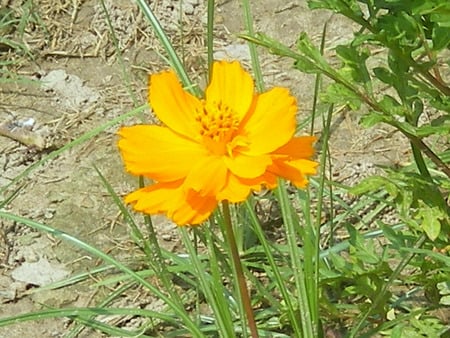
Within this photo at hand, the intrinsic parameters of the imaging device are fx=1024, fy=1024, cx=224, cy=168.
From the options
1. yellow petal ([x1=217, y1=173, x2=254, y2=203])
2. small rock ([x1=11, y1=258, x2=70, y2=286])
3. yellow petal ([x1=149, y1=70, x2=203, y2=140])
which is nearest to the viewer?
yellow petal ([x1=217, y1=173, x2=254, y2=203])

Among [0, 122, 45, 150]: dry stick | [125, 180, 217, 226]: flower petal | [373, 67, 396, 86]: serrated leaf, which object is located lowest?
[0, 122, 45, 150]: dry stick

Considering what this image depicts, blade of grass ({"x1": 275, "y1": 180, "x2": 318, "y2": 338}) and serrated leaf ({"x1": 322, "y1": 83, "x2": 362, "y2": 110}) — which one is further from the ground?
serrated leaf ({"x1": 322, "y1": 83, "x2": 362, "y2": 110})

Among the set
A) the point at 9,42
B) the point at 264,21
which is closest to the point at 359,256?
the point at 264,21

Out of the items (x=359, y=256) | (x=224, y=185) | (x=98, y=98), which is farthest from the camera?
(x=98, y=98)

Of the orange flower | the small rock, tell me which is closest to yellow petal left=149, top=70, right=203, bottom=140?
the orange flower

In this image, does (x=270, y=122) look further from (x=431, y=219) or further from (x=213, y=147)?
(x=431, y=219)

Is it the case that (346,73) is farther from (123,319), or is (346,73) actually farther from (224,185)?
(123,319)

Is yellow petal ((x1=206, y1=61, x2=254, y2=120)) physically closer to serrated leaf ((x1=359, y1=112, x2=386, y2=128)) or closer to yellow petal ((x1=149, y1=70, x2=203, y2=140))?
yellow petal ((x1=149, y1=70, x2=203, y2=140))

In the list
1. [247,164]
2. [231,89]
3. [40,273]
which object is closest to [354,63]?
[231,89]
